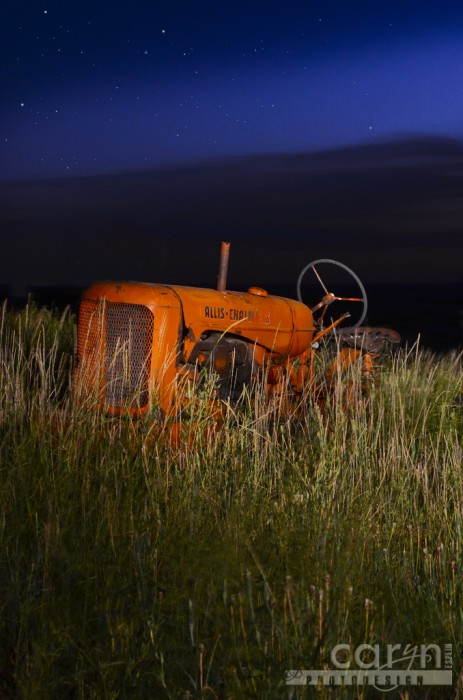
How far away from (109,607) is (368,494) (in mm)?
1605

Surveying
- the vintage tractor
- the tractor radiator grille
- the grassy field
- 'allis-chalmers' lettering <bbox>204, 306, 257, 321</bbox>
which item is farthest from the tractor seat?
the grassy field

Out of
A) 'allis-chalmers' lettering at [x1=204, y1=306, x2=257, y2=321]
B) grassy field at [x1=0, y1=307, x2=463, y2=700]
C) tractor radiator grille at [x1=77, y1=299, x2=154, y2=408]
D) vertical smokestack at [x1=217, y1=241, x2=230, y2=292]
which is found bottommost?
grassy field at [x1=0, y1=307, x2=463, y2=700]

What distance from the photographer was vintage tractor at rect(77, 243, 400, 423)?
5.02 metres

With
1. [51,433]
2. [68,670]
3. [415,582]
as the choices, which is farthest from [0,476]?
[415,582]

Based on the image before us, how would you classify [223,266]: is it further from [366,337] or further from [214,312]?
[366,337]

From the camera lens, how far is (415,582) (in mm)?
3299

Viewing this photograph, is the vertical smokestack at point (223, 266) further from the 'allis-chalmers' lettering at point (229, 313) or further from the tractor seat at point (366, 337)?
the tractor seat at point (366, 337)

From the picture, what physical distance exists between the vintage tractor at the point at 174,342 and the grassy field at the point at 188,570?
505 millimetres

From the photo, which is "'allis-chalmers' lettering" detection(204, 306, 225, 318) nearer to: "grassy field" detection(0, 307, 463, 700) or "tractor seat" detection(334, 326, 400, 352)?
"grassy field" detection(0, 307, 463, 700)

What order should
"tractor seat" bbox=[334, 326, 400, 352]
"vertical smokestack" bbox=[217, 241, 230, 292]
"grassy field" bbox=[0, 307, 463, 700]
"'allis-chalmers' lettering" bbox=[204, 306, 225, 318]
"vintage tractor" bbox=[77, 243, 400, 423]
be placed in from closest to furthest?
1. "grassy field" bbox=[0, 307, 463, 700]
2. "vintage tractor" bbox=[77, 243, 400, 423]
3. "'allis-chalmers' lettering" bbox=[204, 306, 225, 318]
4. "vertical smokestack" bbox=[217, 241, 230, 292]
5. "tractor seat" bbox=[334, 326, 400, 352]

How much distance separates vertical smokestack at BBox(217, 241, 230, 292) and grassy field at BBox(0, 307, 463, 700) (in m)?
1.51

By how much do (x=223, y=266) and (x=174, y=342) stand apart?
0.74 meters

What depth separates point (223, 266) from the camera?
5.78 metres

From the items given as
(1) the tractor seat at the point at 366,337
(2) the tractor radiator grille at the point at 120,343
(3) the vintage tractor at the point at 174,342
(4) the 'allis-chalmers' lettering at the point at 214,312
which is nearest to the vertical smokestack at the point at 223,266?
(3) the vintage tractor at the point at 174,342
